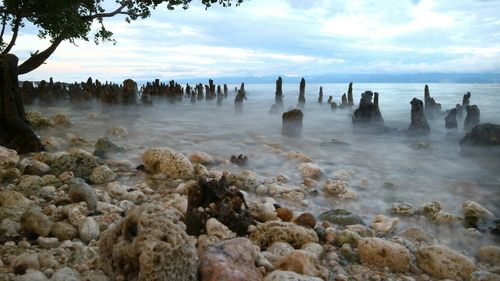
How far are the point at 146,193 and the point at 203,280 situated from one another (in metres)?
3.27

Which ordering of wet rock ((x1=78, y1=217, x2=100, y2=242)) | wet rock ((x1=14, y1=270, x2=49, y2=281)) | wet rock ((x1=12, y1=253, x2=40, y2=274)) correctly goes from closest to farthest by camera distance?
wet rock ((x1=14, y1=270, x2=49, y2=281)), wet rock ((x1=12, y1=253, x2=40, y2=274)), wet rock ((x1=78, y1=217, x2=100, y2=242))

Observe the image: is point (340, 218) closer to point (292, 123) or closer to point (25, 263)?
point (25, 263)

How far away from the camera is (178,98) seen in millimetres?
31828

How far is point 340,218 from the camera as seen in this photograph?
5.34 m

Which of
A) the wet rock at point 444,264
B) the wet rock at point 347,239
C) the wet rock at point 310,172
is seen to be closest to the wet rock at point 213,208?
the wet rock at point 347,239

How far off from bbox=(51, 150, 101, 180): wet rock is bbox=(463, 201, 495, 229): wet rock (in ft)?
19.5

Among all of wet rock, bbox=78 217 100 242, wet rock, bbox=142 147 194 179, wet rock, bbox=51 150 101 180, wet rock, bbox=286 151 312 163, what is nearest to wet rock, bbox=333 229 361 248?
wet rock, bbox=78 217 100 242

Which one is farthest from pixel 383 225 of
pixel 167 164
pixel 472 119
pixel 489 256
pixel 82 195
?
pixel 472 119

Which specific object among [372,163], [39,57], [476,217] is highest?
[39,57]

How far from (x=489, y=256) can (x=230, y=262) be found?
3.34 m

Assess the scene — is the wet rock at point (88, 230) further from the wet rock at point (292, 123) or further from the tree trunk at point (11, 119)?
the wet rock at point (292, 123)

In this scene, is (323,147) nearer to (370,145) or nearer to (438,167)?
(370,145)

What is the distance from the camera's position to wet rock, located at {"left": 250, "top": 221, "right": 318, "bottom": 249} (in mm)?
4117

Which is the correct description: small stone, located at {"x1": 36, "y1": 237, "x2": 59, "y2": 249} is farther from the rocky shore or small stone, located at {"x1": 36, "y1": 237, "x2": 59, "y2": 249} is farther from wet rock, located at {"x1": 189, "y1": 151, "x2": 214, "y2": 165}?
wet rock, located at {"x1": 189, "y1": 151, "x2": 214, "y2": 165}
